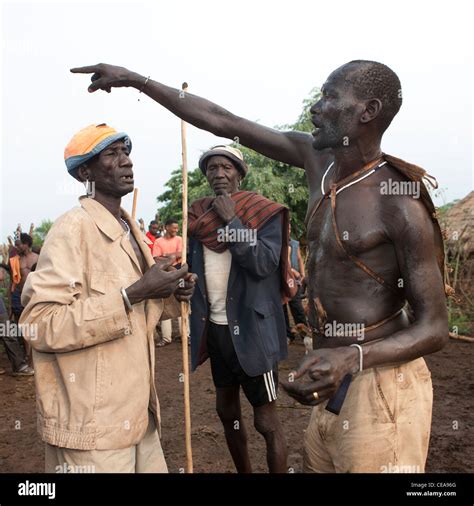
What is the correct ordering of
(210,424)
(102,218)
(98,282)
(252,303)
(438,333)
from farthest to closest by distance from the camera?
(210,424) < (252,303) < (102,218) < (98,282) < (438,333)

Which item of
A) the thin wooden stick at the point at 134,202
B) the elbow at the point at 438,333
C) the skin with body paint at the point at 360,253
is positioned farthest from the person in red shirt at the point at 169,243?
the elbow at the point at 438,333

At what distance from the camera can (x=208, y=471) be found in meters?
4.14

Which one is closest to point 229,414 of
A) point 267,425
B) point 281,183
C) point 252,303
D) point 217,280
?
point 267,425

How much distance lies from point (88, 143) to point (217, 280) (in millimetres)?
1390

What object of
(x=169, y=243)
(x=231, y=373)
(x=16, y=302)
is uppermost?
(x=169, y=243)

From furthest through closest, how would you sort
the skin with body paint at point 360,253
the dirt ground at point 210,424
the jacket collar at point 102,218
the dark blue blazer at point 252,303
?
1. the dirt ground at point 210,424
2. the dark blue blazer at point 252,303
3. the jacket collar at point 102,218
4. the skin with body paint at point 360,253

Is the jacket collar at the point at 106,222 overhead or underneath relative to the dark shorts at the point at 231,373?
overhead

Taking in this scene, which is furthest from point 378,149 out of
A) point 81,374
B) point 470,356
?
point 470,356

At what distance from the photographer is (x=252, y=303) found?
135 inches

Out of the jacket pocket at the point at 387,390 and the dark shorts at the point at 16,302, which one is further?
the dark shorts at the point at 16,302

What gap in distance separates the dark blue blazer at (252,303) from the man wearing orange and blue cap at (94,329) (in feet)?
3.14

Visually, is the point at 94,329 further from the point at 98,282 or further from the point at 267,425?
the point at 267,425

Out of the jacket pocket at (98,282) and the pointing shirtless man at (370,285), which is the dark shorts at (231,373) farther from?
the jacket pocket at (98,282)

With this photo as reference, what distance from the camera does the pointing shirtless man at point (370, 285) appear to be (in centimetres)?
188
